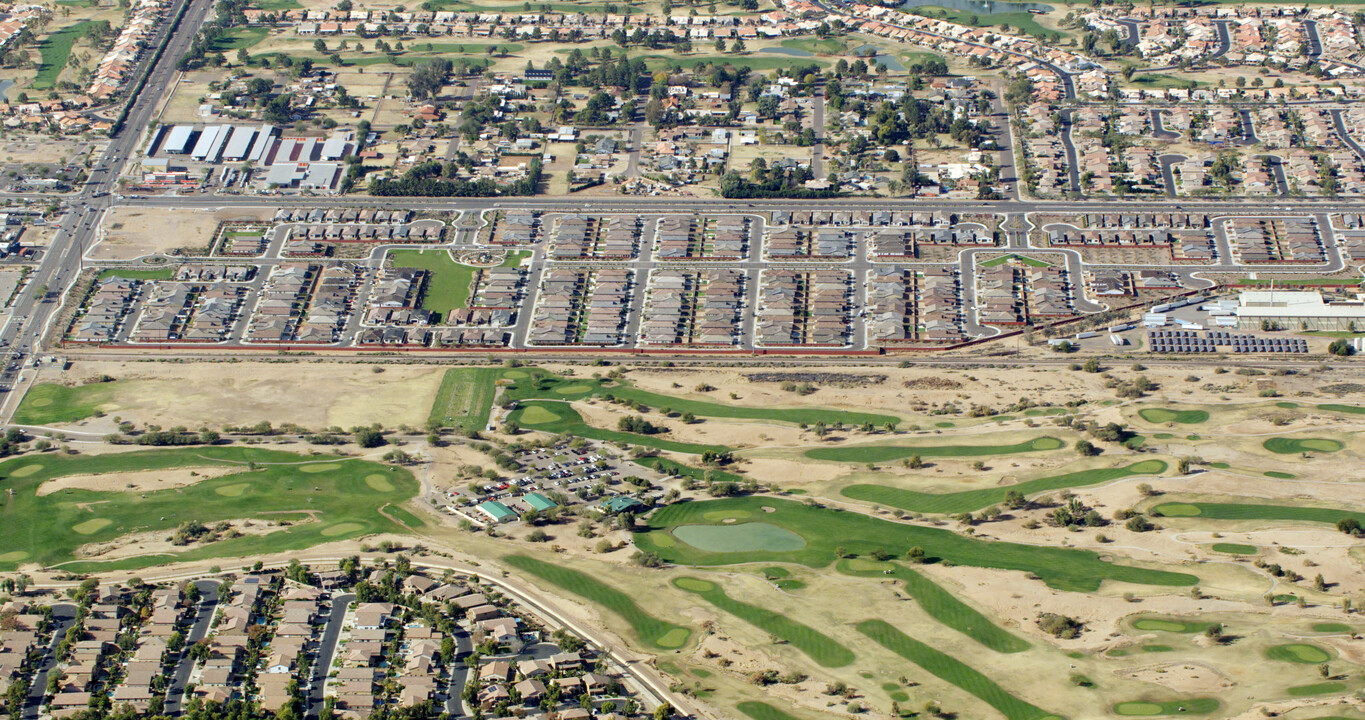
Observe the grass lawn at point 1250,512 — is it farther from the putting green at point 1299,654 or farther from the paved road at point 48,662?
the paved road at point 48,662

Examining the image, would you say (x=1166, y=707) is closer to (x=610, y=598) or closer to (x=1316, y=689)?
(x=1316, y=689)

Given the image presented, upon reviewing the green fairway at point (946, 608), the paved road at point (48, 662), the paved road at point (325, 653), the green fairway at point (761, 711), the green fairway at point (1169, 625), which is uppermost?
the green fairway at point (1169, 625)

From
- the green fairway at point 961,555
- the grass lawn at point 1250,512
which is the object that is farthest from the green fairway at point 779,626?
the grass lawn at point 1250,512

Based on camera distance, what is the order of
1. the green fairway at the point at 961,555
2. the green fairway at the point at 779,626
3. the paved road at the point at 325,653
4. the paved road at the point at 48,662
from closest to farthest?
the paved road at the point at 325,653, the paved road at the point at 48,662, the green fairway at the point at 779,626, the green fairway at the point at 961,555

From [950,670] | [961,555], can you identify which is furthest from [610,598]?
[961,555]

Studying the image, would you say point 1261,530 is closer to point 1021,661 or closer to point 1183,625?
point 1183,625

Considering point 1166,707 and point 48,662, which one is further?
point 48,662

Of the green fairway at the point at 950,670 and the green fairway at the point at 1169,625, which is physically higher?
the green fairway at the point at 1169,625
